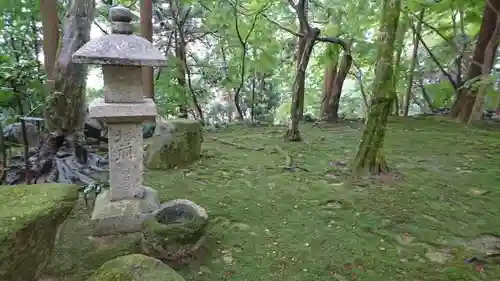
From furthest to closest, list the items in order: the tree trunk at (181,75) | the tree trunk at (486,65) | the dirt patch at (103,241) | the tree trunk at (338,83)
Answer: the tree trunk at (181,75) < the tree trunk at (338,83) < the tree trunk at (486,65) < the dirt patch at (103,241)

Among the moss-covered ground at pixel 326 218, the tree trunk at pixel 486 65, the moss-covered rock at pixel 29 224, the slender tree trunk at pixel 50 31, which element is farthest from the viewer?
the tree trunk at pixel 486 65

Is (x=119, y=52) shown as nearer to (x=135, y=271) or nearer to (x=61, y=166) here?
(x=135, y=271)

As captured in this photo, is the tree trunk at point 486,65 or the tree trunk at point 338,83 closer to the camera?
the tree trunk at point 486,65

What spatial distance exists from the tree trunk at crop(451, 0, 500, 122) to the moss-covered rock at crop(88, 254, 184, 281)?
25.6ft

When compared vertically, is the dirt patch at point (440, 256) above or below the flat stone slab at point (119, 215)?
below

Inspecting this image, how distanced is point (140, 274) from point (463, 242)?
9.09 ft

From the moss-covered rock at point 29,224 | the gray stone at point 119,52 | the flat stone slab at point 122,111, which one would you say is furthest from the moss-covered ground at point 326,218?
the gray stone at point 119,52

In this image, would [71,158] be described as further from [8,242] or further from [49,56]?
[8,242]

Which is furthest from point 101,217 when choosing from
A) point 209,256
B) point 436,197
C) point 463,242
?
point 436,197

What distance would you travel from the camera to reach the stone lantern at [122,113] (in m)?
2.62

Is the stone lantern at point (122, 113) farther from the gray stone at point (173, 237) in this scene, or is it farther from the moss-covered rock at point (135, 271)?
the moss-covered rock at point (135, 271)

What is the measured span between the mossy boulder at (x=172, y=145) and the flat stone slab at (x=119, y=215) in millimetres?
1736

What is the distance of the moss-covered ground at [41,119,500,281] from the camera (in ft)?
8.23

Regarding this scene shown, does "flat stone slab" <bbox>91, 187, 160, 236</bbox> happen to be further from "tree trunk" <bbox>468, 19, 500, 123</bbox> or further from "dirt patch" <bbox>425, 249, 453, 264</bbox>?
"tree trunk" <bbox>468, 19, 500, 123</bbox>
